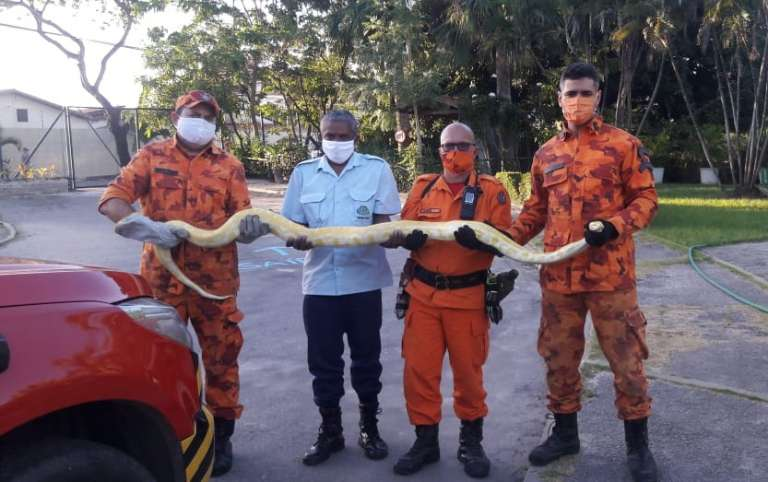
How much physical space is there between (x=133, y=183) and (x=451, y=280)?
72.2 inches

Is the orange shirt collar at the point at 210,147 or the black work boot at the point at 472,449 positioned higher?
the orange shirt collar at the point at 210,147

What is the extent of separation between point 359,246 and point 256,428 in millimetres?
1481

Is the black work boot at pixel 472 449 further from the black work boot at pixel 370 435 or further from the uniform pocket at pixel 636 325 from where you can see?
the uniform pocket at pixel 636 325

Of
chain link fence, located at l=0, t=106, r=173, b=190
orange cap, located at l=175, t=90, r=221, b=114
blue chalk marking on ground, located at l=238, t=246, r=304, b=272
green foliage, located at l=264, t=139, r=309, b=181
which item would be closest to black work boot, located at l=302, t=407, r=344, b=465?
orange cap, located at l=175, t=90, r=221, b=114

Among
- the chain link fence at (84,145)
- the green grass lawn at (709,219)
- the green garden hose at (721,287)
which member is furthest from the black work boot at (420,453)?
the chain link fence at (84,145)

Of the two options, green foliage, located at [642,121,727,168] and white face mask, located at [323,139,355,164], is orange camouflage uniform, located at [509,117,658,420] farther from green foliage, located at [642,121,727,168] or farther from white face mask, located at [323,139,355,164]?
green foliage, located at [642,121,727,168]

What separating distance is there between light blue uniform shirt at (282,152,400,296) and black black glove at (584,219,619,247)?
3.76 feet

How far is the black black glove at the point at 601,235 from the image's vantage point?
3.30 meters

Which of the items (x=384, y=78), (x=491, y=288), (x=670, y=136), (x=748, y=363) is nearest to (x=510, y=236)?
(x=491, y=288)

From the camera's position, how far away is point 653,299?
7.52 metres

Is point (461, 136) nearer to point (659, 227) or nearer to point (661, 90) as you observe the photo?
point (659, 227)

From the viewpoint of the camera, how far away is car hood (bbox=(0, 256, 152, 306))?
218 cm

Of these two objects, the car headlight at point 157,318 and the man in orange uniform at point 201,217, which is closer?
the car headlight at point 157,318

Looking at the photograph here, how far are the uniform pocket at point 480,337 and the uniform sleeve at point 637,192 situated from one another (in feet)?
2.90
